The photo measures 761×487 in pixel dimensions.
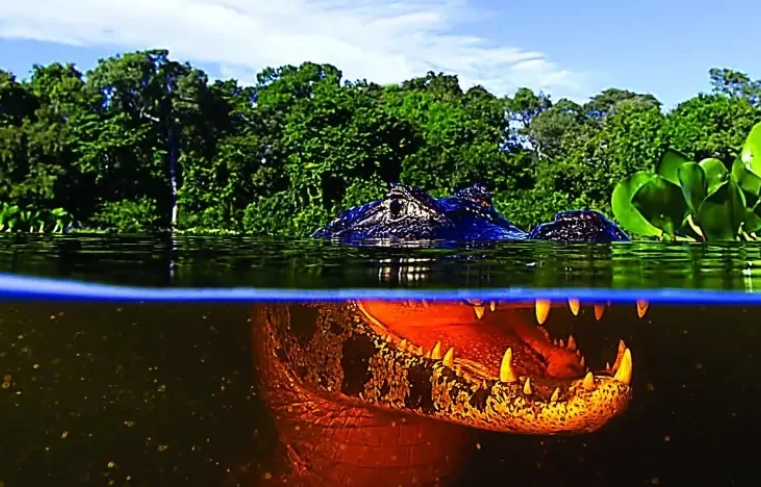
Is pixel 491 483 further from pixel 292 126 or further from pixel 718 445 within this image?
pixel 292 126

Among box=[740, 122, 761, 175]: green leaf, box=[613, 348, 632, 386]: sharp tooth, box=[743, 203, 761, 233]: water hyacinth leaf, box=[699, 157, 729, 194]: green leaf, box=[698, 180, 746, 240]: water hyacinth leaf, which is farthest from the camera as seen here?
box=[740, 122, 761, 175]: green leaf

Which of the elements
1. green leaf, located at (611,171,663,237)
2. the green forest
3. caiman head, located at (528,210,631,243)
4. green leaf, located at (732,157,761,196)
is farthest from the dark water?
the green forest

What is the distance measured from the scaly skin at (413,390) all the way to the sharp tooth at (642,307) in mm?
498

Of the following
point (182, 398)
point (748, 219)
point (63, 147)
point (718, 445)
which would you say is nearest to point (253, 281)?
point (182, 398)

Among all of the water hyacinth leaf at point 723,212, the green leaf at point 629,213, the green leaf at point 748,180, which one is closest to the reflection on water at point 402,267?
the water hyacinth leaf at point 723,212

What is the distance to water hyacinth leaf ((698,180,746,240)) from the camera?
573 cm

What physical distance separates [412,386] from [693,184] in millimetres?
3254

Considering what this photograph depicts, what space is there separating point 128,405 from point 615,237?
3528 millimetres

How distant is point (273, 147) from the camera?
30.9 m

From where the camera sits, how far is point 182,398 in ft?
12.8

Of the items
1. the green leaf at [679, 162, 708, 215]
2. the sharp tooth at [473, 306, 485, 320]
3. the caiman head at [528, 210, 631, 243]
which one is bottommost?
the sharp tooth at [473, 306, 485, 320]

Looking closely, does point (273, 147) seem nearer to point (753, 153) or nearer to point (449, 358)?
point (753, 153)

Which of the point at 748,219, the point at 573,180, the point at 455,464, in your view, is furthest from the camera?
the point at 573,180

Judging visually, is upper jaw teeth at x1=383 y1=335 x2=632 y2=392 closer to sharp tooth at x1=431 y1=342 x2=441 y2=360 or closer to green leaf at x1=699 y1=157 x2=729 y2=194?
sharp tooth at x1=431 y1=342 x2=441 y2=360
